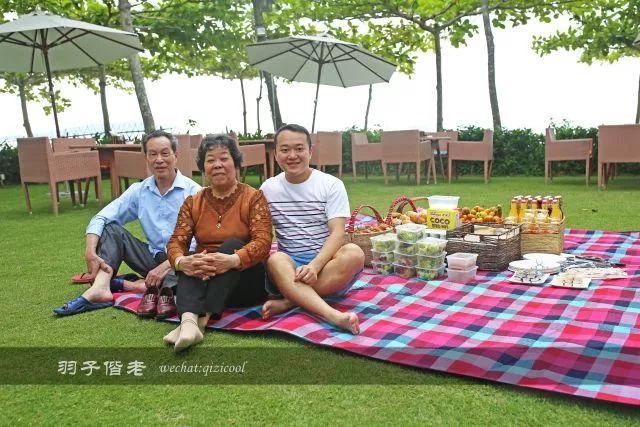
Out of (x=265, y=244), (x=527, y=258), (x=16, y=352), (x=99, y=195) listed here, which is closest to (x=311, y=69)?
(x=99, y=195)

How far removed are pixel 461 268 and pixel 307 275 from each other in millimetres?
1309

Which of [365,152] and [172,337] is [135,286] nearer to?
[172,337]

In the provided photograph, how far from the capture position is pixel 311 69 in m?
10.1

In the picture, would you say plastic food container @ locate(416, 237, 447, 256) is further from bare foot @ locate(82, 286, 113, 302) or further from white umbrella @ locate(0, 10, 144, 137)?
white umbrella @ locate(0, 10, 144, 137)

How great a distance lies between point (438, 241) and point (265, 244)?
141cm

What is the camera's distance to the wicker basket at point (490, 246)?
425 centimetres

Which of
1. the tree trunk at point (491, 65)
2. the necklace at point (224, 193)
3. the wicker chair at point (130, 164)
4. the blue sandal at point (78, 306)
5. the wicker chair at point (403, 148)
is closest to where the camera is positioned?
the necklace at point (224, 193)

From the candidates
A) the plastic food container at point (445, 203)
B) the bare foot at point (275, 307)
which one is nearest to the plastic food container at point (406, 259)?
the plastic food container at point (445, 203)

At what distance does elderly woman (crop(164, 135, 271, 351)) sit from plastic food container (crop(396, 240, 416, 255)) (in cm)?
112

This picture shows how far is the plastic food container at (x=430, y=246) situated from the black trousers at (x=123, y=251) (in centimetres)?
177

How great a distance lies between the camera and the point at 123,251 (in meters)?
3.99

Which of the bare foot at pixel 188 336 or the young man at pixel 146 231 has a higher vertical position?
the young man at pixel 146 231

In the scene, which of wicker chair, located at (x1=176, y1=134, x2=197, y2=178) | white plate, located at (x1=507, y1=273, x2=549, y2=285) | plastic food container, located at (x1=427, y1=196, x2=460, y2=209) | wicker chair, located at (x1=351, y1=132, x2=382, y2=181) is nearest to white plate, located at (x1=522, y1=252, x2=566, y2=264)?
white plate, located at (x1=507, y1=273, x2=549, y2=285)

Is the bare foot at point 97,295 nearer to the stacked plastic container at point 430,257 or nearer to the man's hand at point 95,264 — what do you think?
the man's hand at point 95,264
